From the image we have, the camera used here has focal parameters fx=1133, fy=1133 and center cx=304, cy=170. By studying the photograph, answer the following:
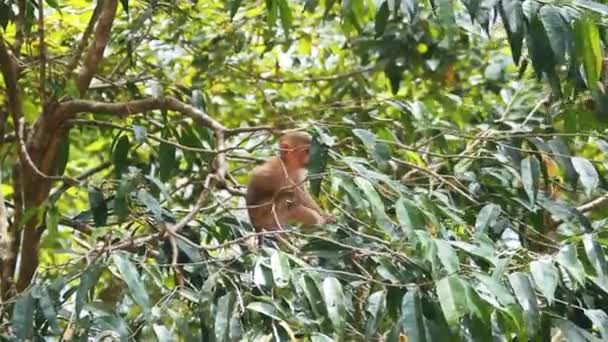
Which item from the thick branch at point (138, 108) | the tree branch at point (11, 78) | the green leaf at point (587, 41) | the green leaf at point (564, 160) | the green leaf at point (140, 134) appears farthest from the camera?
the tree branch at point (11, 78)

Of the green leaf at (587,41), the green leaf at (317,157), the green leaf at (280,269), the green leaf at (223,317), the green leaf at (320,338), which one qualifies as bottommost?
the green leaf at (320,338)

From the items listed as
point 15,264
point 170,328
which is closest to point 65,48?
point 15,264

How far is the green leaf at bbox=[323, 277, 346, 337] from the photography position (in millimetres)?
2225

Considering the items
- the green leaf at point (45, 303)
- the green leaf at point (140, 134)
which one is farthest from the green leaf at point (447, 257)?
the green leaf at point (140, 134)

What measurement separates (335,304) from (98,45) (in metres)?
1.40

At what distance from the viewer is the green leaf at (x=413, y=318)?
84.9 inches

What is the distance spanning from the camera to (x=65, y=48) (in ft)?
14.7

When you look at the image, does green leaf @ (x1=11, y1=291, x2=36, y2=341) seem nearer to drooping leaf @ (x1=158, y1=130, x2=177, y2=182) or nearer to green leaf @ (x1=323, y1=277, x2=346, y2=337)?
green leaf @ (x1=323, y1=277, x2=346, y2=337)

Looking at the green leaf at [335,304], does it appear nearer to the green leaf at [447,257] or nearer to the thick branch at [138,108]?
the green leaf at [447,257]

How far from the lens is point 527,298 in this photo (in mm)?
2273

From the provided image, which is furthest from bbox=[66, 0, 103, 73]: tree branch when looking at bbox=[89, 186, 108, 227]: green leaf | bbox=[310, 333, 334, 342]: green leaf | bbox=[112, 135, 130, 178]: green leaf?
bbox=[310, 333, 334, 342]: green leaf

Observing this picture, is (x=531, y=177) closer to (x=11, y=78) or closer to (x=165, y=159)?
(x=165, y=159)

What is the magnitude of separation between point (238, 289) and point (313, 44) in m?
2.93

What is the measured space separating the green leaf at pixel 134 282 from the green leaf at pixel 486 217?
884 millimetres
